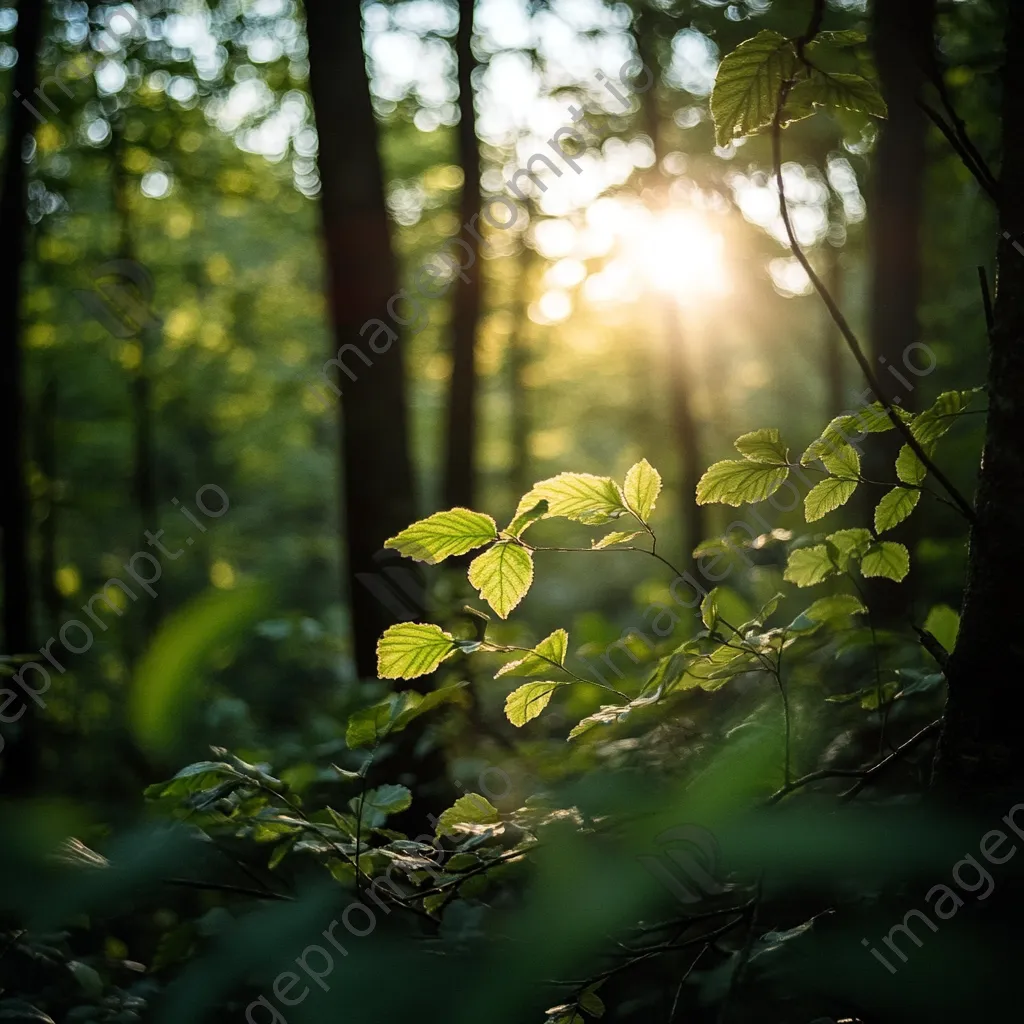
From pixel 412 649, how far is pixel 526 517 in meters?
0.26

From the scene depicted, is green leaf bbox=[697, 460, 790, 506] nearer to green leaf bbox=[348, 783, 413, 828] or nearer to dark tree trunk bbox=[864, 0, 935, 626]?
green leaf bbox=[348, 783, 413, 828]

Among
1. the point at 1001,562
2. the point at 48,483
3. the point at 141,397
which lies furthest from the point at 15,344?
the point at 1001,562

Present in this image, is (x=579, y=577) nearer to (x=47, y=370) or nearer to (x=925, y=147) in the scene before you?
(x=47, y=370)

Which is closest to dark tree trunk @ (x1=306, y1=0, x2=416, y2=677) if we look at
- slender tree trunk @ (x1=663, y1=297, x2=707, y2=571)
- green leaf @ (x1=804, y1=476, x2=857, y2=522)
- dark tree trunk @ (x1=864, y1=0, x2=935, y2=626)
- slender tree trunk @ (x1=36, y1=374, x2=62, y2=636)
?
dark tree trunk @ (x1=864, y1=0, x2=935, y2=626)

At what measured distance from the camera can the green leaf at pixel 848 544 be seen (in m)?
1.55

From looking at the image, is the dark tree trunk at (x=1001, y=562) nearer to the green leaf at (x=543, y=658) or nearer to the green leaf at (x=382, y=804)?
the green leaf at (x=543, y=658)

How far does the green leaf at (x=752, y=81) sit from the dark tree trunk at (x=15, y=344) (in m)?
7.14

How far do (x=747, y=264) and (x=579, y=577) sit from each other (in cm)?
1228

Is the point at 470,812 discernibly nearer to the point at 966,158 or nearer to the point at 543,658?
the point at 543,658

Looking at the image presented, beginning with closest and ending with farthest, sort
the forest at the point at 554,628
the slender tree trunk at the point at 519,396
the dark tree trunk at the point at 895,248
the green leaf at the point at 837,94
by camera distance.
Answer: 1. the forest at the point at 554,628
2. the green leaf at the point at 837,94
3. the dark tree trunk at the point at 895,248
4. the slender tree trunk at the point at 519,396

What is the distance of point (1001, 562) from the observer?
1136mm

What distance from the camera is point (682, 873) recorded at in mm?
→ 1091

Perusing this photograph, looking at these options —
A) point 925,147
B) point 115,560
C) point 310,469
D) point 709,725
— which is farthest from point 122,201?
point 709,725

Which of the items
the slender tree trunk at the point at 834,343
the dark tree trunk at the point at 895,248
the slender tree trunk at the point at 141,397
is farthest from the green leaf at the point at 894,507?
the slender tree trunk at the point at 834,343
